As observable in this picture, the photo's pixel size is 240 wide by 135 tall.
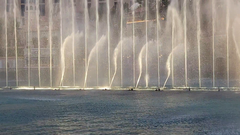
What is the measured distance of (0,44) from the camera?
202 feet

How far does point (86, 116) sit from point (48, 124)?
1.64 meters

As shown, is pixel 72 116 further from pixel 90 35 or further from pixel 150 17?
pixel 90 35

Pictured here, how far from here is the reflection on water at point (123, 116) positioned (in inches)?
419

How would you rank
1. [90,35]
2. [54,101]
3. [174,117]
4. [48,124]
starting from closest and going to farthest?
[48,124]
[174,117]
[54,101]
[90,35]

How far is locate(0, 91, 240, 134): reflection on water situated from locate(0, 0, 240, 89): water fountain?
10.1 metres

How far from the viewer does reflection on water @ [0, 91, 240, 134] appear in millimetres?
10641

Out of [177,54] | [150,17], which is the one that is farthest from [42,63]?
[177,54]

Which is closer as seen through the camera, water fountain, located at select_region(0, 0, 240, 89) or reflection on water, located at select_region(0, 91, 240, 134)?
reflection on water, located at select_region(0, 91, 240, 134)

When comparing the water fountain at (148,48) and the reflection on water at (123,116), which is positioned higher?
the water fountain at (148,48)

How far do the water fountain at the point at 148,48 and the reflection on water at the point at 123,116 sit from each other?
10133 millimetres

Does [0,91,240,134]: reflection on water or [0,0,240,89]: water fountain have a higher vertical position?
[0,0,240,89]: water fountain

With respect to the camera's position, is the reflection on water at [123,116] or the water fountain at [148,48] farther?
the water fountain at [148,48]

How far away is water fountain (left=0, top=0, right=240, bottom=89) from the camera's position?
96.7 ft

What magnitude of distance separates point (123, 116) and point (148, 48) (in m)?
38.7
